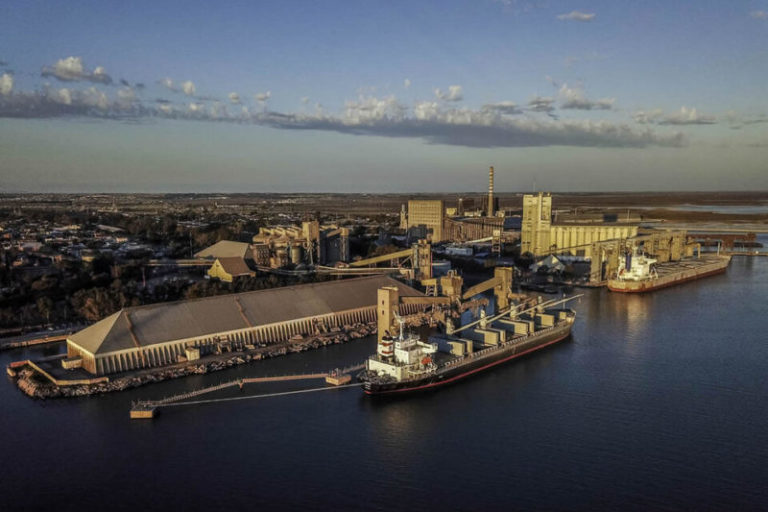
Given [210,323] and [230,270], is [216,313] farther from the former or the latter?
[230,270]

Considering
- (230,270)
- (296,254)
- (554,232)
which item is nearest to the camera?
(230,270)

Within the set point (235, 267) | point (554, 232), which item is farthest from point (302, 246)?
point (554, 232)

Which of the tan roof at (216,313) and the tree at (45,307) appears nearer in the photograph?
the tan roof at (216,313)

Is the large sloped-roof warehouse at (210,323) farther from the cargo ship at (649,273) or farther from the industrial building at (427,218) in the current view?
the industrial building at (427,218)

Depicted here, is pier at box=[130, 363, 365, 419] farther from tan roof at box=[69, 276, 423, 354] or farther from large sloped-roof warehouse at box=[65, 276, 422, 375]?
tan roof at box=[69, 276, 423, 354]

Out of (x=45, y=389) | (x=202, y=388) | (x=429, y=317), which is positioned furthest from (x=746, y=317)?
(x=45, y=389)

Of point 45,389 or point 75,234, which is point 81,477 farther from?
point 75,234

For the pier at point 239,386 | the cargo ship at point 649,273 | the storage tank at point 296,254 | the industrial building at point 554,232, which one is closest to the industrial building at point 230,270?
the storage tank at point 296,254
